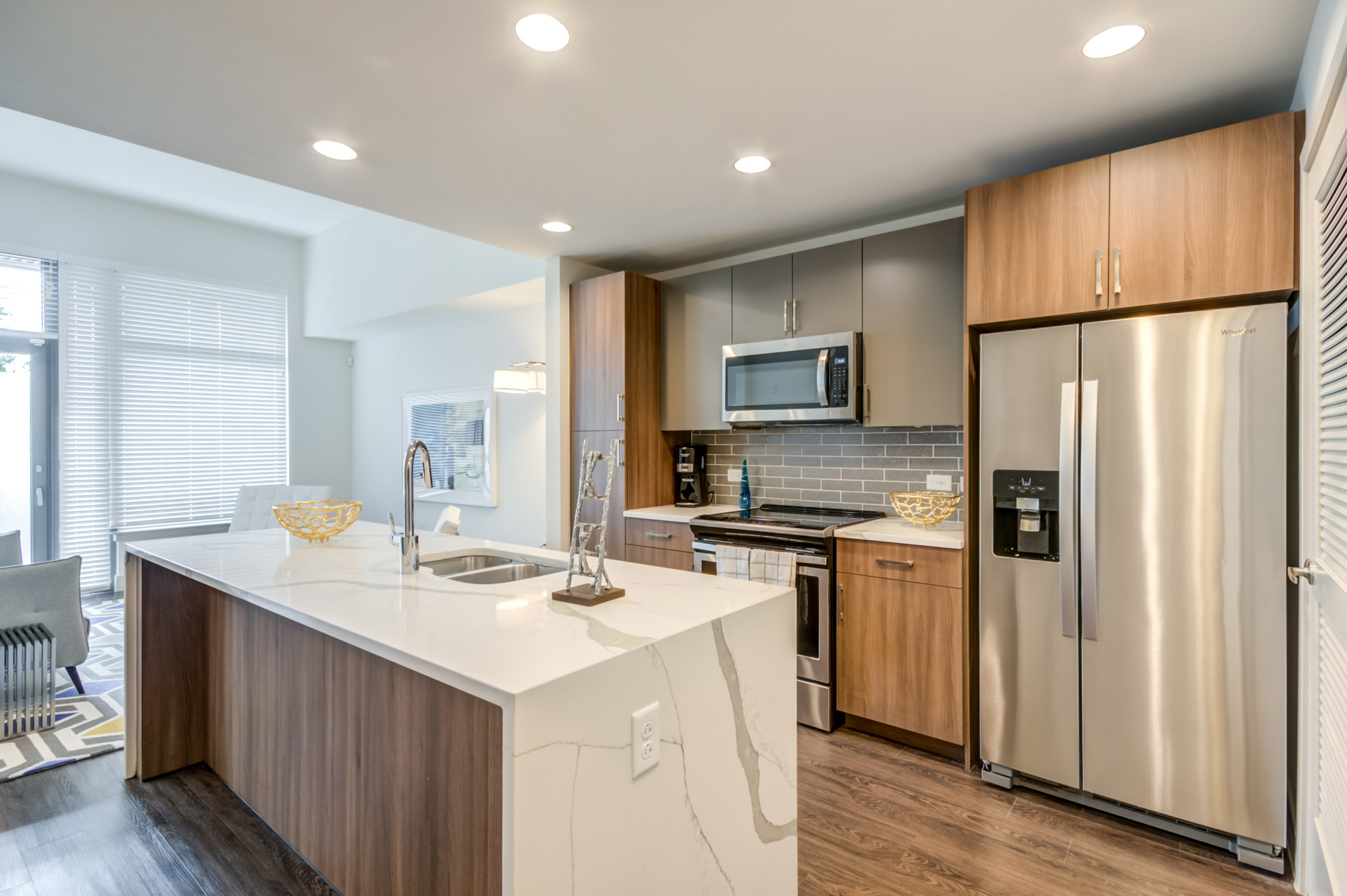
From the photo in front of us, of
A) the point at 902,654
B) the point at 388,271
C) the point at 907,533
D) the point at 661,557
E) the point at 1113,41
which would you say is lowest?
the point at 902,654

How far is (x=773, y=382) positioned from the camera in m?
3.41

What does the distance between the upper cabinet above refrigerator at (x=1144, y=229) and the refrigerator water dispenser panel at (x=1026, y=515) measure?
0.58 m

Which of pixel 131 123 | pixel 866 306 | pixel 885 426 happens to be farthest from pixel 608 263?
pixel 131 123

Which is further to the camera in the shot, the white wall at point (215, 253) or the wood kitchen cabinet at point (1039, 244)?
the white wall at point (215, 253)

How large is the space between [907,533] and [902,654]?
502mm

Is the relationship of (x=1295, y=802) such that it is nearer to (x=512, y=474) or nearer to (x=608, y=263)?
(x=608, y=263)


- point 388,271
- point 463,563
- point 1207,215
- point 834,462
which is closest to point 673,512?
point 834,462

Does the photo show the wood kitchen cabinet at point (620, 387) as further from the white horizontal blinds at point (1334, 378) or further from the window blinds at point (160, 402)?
the window blinds at point (160, 402)

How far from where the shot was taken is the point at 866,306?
318cm

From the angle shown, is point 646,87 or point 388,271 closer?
point 646,87

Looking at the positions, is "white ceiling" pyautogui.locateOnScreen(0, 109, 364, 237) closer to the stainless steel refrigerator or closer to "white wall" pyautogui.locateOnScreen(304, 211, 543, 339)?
"white wall" pyautogui.locateOnScreen(304, 211, 543, 339)

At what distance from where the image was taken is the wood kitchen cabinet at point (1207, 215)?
1.98m

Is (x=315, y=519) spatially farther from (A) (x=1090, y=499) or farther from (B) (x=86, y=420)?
(B) (x=86, y=420)

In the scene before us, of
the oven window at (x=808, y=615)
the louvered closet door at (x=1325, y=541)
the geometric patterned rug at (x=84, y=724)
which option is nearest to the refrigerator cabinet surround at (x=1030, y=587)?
the louvered closet door at (x=1325, y=541)
